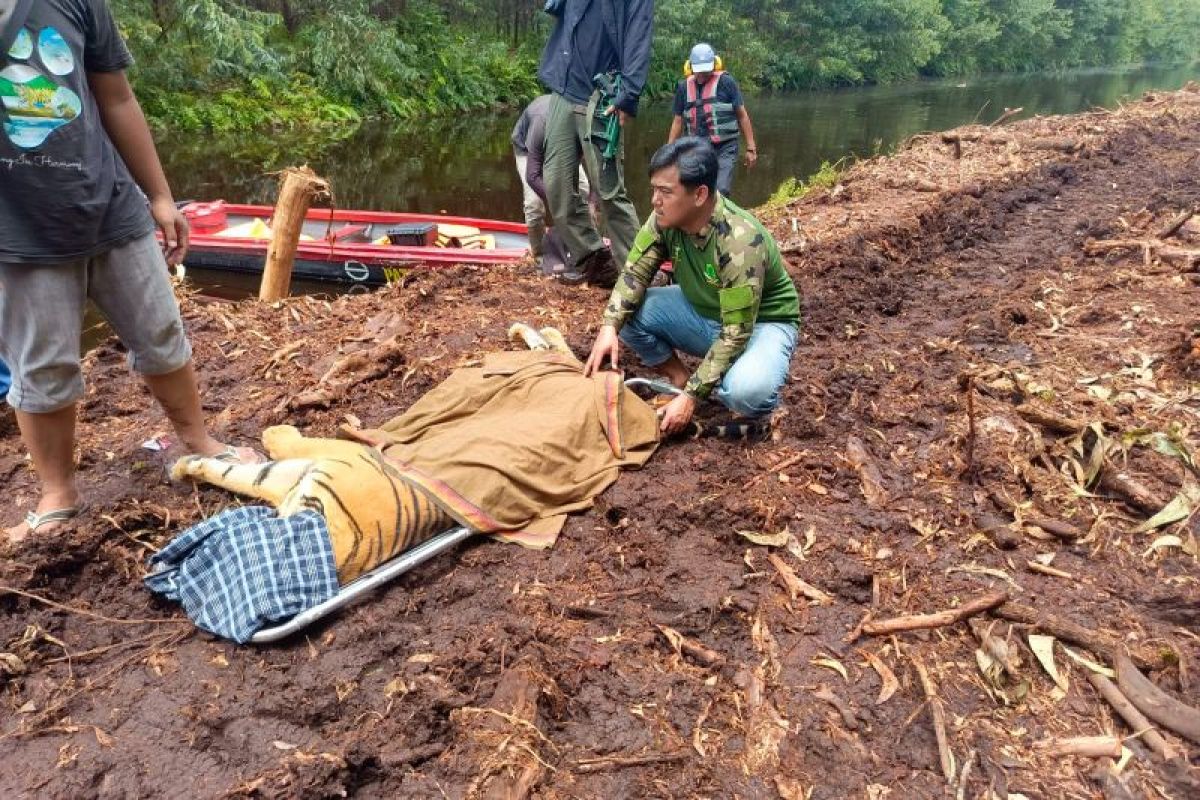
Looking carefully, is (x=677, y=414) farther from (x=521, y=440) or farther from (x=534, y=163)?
(x=534, y=163)

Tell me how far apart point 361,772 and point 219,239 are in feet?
26.1

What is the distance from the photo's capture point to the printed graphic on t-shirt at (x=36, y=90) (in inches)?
92.5

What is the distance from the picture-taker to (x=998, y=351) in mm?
5004

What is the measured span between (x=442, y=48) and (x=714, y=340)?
2288cm

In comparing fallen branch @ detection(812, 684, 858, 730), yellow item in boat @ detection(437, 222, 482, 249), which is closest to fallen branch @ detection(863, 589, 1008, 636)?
fallen branch @ detection(812, 684, 858, 730)

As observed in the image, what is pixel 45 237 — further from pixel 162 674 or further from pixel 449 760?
pixel 449 760

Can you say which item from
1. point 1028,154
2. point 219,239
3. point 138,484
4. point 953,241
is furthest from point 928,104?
point 138,484

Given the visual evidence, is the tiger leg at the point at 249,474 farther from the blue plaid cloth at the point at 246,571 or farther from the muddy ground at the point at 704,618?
the blue plaid cloth at the point at 246,571

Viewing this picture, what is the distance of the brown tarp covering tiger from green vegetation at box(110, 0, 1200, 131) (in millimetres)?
17142

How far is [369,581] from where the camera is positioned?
2.66m

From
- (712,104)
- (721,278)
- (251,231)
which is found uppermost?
(712,104)

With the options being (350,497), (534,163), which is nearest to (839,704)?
(350,497)

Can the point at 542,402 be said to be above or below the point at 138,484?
above

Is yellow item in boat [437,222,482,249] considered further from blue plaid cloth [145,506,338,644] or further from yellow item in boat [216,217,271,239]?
blue plaid cloth [145,506,338,644]
